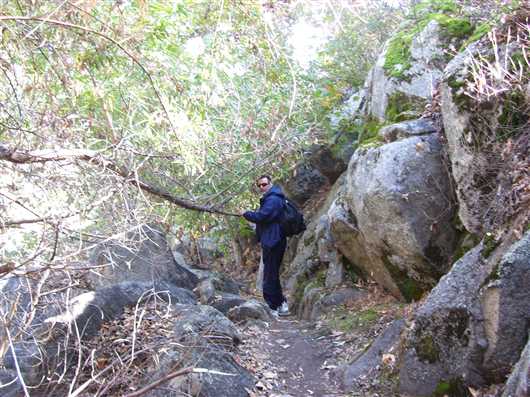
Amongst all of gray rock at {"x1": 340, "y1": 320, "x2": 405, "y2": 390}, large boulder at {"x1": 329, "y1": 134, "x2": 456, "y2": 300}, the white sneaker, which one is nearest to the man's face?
large boulder at {"x1": 329, "y1": 134, "x2": 456, "y2": 300}

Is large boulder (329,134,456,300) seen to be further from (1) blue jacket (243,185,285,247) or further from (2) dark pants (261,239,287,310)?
(2) dark pants (261,239,287,310)

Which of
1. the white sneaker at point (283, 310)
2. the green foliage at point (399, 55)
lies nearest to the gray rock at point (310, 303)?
the white sneaker at point (283, 310)

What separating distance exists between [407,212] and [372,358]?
6.42 feet

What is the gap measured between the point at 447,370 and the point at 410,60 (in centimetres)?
594

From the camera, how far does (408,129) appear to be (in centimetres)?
753

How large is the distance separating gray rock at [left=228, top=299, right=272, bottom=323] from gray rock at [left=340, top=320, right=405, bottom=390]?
2584 mm

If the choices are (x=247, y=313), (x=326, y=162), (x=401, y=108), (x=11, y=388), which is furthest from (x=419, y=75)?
(x=11, y=388)

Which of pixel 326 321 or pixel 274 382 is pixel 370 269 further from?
pixel 274 382

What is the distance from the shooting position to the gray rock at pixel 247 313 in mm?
8406

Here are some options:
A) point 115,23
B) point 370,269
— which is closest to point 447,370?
point 370,269

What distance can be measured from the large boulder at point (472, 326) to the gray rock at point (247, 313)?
12.1 feet

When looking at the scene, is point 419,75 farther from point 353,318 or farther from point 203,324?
point 203,324

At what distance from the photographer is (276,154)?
10492mm

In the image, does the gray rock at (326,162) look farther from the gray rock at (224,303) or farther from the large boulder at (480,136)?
the large boulder at (480,136)
